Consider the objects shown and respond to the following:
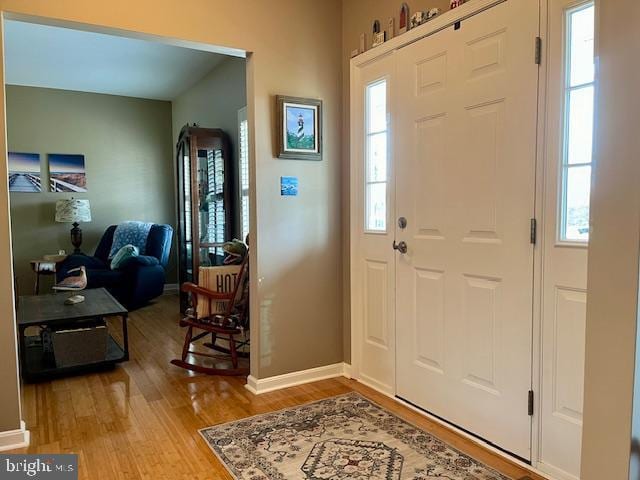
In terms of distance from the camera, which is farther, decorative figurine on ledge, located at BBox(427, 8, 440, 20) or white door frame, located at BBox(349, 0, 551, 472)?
decorative figurine on ledge, located at BBox(427, 8, 440, 20)

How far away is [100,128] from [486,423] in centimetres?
579

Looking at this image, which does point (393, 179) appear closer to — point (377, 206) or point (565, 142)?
point (377, 206)

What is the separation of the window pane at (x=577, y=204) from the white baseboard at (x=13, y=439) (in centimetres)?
263

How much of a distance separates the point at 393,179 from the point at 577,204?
1094 mm

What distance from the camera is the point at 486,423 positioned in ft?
7.19

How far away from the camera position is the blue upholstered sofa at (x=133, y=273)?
5117 millimetres

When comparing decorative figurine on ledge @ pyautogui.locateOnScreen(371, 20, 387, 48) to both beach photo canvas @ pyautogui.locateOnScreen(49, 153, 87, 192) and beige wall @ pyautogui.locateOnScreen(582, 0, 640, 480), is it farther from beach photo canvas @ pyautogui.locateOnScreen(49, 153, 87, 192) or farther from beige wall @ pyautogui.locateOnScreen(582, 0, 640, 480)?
beach photo canvas @ pyautogui.locateOnScreen(49, 153, 87, 192)

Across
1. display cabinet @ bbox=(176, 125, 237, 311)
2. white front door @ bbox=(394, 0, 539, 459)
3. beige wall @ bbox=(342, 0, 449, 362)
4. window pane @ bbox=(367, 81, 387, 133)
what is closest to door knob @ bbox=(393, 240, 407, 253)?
white front door @ bbox=(394, 0, 539, 459)

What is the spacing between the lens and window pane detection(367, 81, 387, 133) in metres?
2.78

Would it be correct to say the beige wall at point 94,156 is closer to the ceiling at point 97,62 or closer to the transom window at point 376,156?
the ceiling at point 97,62

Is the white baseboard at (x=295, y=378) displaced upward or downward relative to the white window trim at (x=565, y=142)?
downward

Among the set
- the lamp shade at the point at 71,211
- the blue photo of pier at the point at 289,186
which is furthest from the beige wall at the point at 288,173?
the lamp shade at the point at 71,211

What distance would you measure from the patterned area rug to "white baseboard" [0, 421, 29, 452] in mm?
841

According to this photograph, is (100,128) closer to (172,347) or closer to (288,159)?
(172,347)
